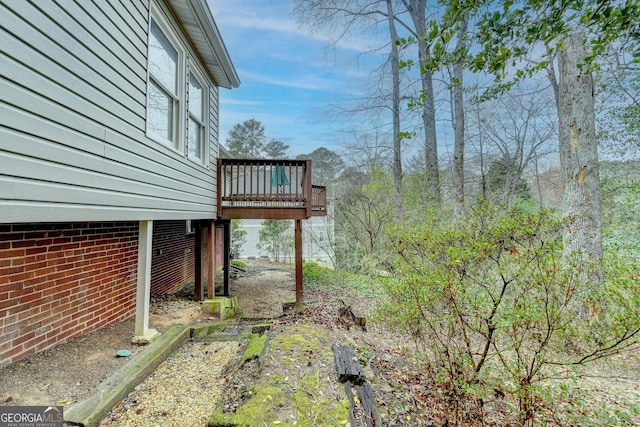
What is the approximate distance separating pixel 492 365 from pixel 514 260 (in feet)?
3.50

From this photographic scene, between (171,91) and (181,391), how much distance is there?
12.9 feet

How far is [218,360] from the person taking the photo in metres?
3.73

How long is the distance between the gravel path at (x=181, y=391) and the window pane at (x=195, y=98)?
156 inches

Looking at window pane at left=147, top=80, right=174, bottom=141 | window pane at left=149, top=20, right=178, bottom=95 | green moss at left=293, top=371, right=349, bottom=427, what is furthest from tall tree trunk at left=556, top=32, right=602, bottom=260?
window pane at left=147, top=80, right=174, bottom=141

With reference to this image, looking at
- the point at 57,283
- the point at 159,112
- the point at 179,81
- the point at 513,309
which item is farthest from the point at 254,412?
the point at 179,81

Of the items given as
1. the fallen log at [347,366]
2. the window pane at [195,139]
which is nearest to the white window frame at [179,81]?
the window pane at [195,139]

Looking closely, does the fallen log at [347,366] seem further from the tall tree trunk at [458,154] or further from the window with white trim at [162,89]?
the tall tree trunk at [458,154]

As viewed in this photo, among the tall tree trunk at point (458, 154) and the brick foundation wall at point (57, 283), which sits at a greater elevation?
the tall tree trunk at point (458, 154)

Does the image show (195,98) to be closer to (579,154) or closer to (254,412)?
(254,412)

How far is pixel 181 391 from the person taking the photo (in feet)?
9.79

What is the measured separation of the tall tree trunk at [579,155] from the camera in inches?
196

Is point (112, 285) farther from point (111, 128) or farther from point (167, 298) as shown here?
point (111, 128)

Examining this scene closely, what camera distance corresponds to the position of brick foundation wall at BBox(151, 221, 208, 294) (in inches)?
259

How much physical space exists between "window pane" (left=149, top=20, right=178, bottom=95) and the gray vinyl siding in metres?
0.35
